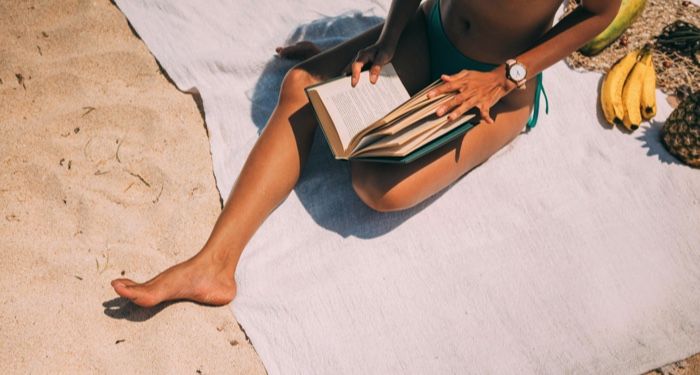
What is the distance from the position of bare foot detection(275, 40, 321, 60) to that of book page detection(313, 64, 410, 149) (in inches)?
31.2

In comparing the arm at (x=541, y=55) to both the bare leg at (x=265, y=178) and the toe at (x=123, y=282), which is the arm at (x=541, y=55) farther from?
the toe at (x=123, y=282)

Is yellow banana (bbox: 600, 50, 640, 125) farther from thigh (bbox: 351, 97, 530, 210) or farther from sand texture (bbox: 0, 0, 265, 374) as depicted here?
sand texture (bbox: 0, 0, 265, 374)

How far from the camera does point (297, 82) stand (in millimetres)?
1939

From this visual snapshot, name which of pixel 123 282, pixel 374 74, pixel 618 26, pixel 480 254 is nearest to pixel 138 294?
pixel 123 282

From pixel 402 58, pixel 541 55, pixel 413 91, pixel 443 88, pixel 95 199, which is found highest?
pixel 541 55

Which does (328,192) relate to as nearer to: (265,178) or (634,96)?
(265,178)

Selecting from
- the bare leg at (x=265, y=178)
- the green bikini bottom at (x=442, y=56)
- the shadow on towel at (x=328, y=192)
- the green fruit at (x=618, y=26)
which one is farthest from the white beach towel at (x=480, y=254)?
the green bikini bottom at (x=442, y=56)

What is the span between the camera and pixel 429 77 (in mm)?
2068

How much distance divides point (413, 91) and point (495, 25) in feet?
1.32

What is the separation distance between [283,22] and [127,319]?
170 centimetres

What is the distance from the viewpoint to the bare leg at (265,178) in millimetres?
1742

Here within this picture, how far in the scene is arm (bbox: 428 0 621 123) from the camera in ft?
5.26

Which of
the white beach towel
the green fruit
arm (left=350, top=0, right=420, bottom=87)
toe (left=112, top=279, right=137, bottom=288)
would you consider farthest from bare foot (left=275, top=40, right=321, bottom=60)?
the green fruit

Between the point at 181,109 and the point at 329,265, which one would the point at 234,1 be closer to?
the point at 181,109
